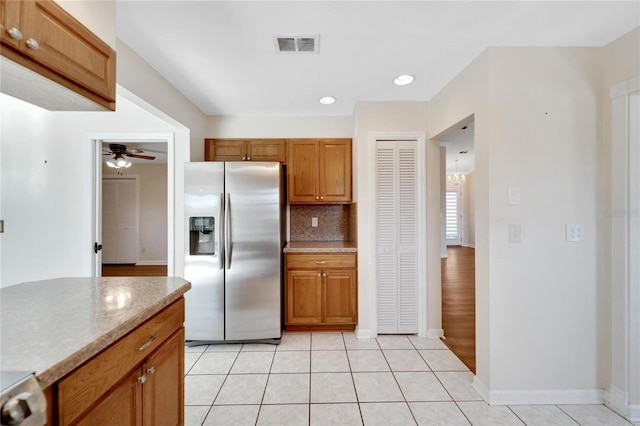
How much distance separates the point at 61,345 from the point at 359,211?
8.04 ft

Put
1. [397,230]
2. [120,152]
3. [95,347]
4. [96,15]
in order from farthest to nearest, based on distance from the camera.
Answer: [120,152] → [397,230] → [96,15] → [95,347]

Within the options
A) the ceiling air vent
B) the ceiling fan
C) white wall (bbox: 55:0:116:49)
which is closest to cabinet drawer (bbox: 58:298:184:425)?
white wall (bbox: 55:0:116:49)

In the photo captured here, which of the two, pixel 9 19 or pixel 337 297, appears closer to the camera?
pixel 9 19

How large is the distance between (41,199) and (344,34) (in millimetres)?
3330

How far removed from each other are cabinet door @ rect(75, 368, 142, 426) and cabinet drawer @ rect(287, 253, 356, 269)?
194cm

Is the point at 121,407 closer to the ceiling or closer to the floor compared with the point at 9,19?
closer to the floor

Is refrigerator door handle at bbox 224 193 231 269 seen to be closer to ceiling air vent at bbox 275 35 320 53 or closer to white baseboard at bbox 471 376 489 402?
ceiling air vent at bbox 275 35 320 53

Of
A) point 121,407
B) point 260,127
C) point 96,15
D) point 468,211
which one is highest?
point 260,127

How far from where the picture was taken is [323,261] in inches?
118

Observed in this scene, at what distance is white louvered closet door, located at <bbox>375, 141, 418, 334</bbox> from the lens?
2.96 meters

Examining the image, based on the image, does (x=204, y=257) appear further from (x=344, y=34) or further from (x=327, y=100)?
(x=344, y=34)

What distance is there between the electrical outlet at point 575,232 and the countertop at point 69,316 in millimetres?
2470

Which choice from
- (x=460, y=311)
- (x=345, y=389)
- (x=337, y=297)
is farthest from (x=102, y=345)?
(x=460, y=311)

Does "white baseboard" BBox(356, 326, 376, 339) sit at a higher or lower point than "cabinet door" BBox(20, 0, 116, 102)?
lower
